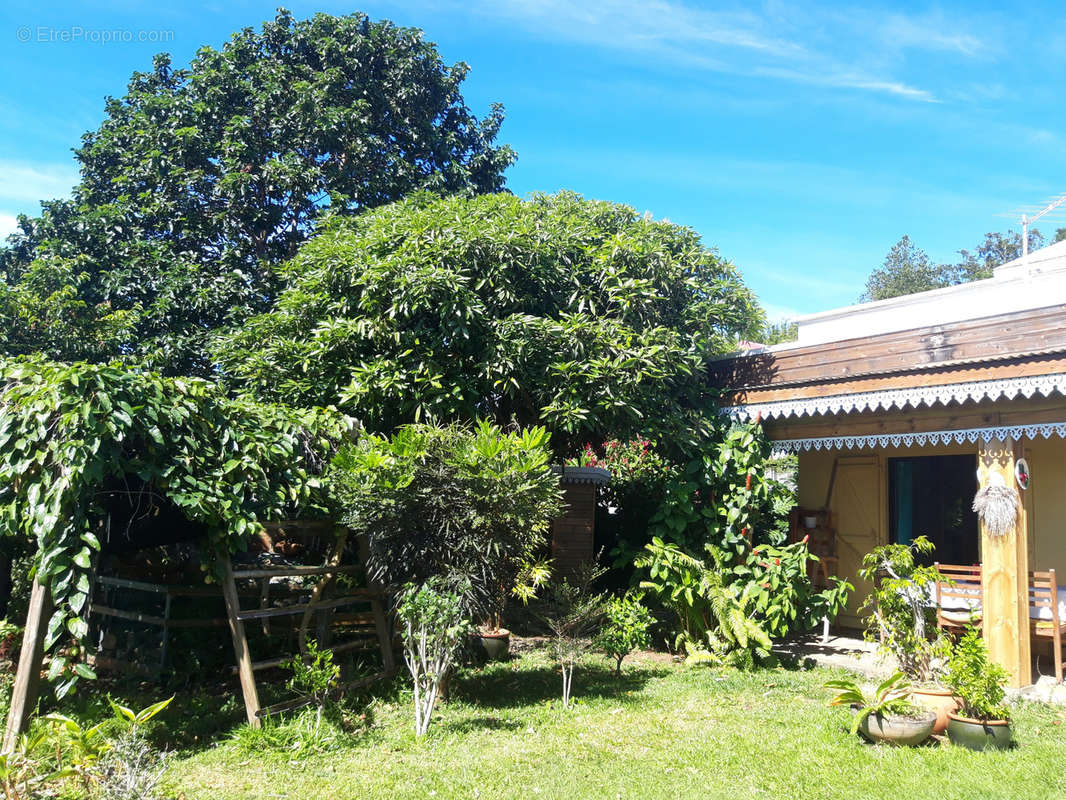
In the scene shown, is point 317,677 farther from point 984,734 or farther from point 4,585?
point 4,585

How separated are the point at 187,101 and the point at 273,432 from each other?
9.37m

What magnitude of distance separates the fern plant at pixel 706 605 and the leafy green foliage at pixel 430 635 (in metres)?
3.24

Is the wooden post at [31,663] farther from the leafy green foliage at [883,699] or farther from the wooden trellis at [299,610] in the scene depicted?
the leafy green foliage at [883,699]

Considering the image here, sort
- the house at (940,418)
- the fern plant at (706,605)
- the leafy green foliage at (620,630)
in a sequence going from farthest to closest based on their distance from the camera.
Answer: the fern plant at (706,605), the leafy green foliage at (620,630), the house at (940,418)

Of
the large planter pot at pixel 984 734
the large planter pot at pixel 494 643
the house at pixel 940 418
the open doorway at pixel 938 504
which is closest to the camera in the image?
the large planter pot at pixel 984 734

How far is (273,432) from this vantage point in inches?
260

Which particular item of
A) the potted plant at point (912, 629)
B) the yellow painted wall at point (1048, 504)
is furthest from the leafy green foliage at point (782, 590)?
the yellow painted wall at point (1048, 504)

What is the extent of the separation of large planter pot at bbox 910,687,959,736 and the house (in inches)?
69.5

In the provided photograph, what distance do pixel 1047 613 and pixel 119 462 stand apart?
8.42 m

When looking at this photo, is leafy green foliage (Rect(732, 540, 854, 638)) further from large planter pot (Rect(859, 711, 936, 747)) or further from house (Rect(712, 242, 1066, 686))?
large planter pot (Rect(859, 711, 936, 747))

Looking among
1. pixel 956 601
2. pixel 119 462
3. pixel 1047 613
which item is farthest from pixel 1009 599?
pixel 119 462

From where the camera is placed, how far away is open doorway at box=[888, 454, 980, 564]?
10203 mm

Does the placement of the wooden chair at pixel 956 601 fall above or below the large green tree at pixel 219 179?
below

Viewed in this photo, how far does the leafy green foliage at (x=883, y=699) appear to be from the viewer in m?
5.61
